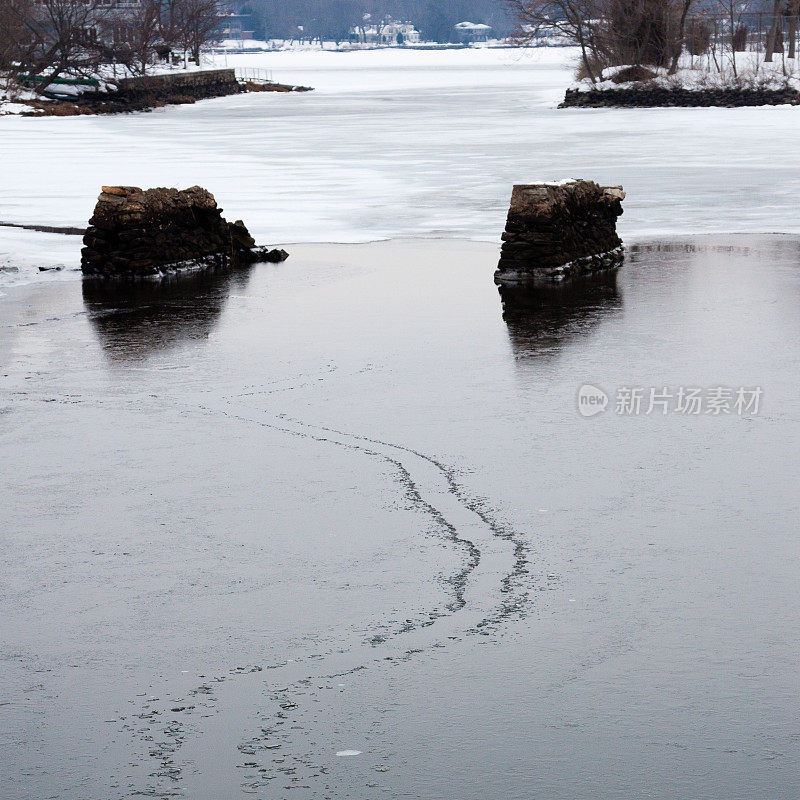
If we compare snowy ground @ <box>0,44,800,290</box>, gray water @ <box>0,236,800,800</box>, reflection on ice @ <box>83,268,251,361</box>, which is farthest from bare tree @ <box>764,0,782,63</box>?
gray water @ <box>0,236,800,800</box>

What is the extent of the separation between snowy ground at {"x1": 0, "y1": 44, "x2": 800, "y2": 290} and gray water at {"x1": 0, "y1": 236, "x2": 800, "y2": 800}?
6.45 m

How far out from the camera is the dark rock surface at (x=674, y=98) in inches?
2018

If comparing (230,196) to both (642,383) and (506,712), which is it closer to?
(642,383)

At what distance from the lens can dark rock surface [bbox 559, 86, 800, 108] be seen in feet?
168

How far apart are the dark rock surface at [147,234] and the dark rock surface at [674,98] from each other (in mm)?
37765

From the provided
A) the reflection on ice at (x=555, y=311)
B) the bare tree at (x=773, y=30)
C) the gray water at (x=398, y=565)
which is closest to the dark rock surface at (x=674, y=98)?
the bare tree at (x=773, y=30)

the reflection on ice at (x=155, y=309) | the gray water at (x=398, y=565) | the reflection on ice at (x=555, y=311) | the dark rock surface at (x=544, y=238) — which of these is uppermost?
the dark rock surface at (x=544, y=238)

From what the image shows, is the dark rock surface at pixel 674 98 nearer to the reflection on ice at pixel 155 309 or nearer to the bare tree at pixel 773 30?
the bare tree at pixel 773 30

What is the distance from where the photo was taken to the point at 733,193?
20.7 m

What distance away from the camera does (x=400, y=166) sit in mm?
25969

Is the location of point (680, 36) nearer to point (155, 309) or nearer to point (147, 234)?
point (147, 234)

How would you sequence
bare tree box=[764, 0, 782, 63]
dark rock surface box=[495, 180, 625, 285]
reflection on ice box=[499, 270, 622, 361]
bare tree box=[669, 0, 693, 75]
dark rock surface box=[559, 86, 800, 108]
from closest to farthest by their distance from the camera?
reflection on ice box=[499, 270, 622, 361] < dark rock surface box=[495, 180, 625, 285] < dark rock surface box=[559, 86, 800, 108] < bare tree box=[669, 0, 693, 75] < bare tree box=[764, 0, 782, 63]

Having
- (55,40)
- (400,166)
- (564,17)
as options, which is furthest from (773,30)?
(400,166)

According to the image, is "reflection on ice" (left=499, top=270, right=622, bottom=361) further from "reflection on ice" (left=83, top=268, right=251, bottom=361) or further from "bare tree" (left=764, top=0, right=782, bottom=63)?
"bare tree" (left=764, top=0, right=782, bottom=63)
